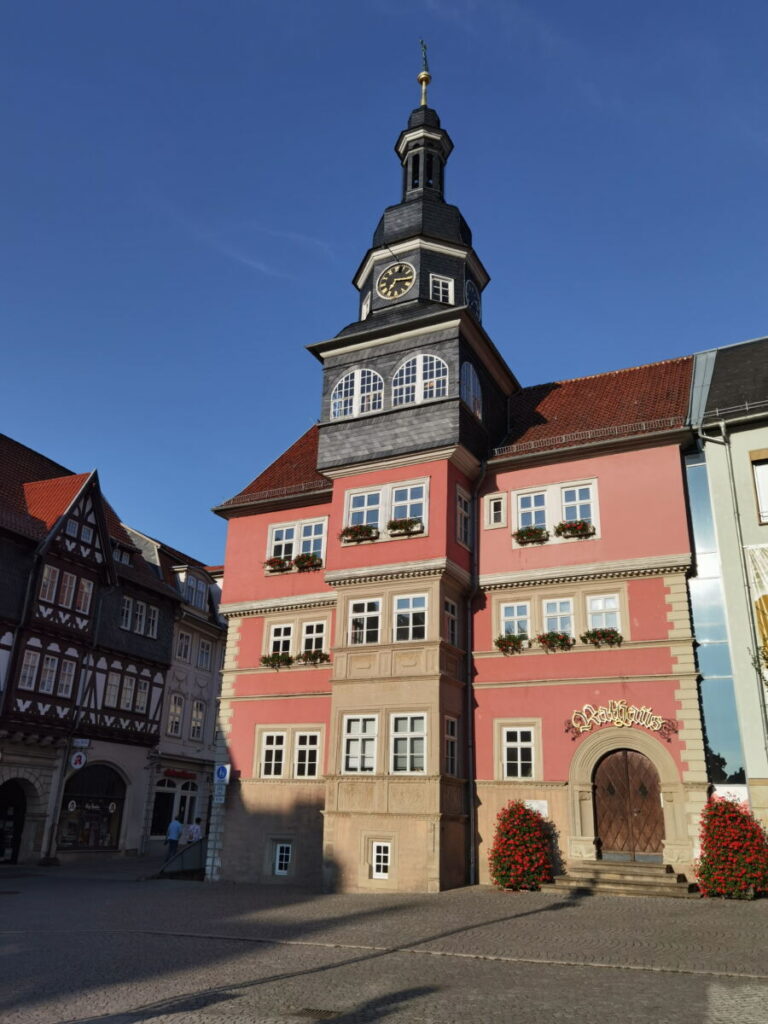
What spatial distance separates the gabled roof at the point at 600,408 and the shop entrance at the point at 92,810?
23.1m

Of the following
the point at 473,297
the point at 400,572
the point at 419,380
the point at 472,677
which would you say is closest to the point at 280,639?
the point at 400,572

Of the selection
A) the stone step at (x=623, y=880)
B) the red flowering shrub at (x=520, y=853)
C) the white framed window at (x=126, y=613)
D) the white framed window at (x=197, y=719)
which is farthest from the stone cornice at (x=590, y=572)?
the white framed window at (x=197, y=719)

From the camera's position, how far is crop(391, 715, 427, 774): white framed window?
21.8 m

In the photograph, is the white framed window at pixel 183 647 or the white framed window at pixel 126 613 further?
the white framed window at pixel 183 647

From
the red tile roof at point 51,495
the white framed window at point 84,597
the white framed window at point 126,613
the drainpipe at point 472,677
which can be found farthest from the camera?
the white framed window at point 126,613

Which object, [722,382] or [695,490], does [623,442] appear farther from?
[722,382]

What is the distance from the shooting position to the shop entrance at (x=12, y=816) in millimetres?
32281

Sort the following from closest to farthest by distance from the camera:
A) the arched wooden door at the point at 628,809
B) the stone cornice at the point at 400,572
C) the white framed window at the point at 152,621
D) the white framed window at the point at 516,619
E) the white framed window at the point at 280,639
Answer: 1. the arched wooden door at the point at 628,809
2. the stone cornice at the point at 400,572
3. the white framed window at the point at 516,619
4. the white framed window at the point at 280,639
5. the white framed window at the point at 152,621

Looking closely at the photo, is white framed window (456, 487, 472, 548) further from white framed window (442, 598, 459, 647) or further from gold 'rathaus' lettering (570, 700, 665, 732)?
gold 'rathaus' lettering (570, 700, 665, 732)

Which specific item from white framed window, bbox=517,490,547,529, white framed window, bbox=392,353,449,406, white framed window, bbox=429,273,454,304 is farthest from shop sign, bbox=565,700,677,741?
white framed window, bbox=429,273,454,304

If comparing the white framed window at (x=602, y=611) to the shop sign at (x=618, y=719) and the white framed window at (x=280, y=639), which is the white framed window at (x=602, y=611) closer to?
the shop sign at (x=618, y=719)

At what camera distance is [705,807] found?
1925 centimetres

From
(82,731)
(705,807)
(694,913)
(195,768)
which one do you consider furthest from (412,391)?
(195,768)

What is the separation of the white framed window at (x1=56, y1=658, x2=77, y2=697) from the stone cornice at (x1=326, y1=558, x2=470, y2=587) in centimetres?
1533
